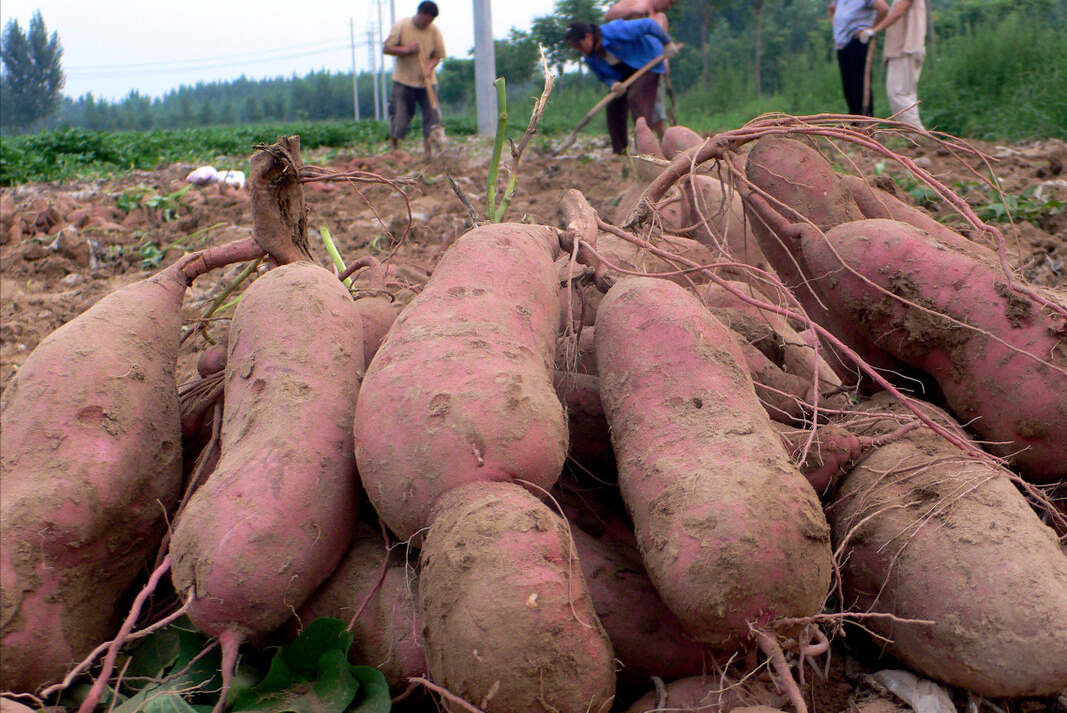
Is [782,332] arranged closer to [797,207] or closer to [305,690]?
[797,207]

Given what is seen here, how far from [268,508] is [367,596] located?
9.5 inches

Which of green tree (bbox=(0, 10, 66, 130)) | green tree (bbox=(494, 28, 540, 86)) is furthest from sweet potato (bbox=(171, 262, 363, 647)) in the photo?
green tree (bbox=(0, 10, 66, 130))

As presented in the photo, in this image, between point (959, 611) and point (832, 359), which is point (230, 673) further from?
point (832, 359)

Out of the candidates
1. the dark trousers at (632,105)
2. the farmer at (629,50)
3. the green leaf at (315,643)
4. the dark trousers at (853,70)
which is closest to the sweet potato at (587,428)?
the green leaf at (315,643)

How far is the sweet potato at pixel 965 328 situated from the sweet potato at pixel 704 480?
1.65ft

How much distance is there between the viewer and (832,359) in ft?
6.99

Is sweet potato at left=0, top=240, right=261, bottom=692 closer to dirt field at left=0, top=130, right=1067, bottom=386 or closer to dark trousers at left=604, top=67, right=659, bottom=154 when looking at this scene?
dirt field at left=0, top=130, right=1067, bottom=386

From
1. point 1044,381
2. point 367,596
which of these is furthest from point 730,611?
point 1044,381

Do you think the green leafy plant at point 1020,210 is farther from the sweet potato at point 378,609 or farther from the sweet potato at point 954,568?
the sweet potato at point 378,609

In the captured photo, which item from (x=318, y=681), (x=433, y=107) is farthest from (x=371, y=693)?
(x=433, y=107)

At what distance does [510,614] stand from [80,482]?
0.92 m

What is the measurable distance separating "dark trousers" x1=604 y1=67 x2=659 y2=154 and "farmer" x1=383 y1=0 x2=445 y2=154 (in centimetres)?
236

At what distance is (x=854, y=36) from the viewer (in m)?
6.62

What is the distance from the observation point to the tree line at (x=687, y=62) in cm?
1252
